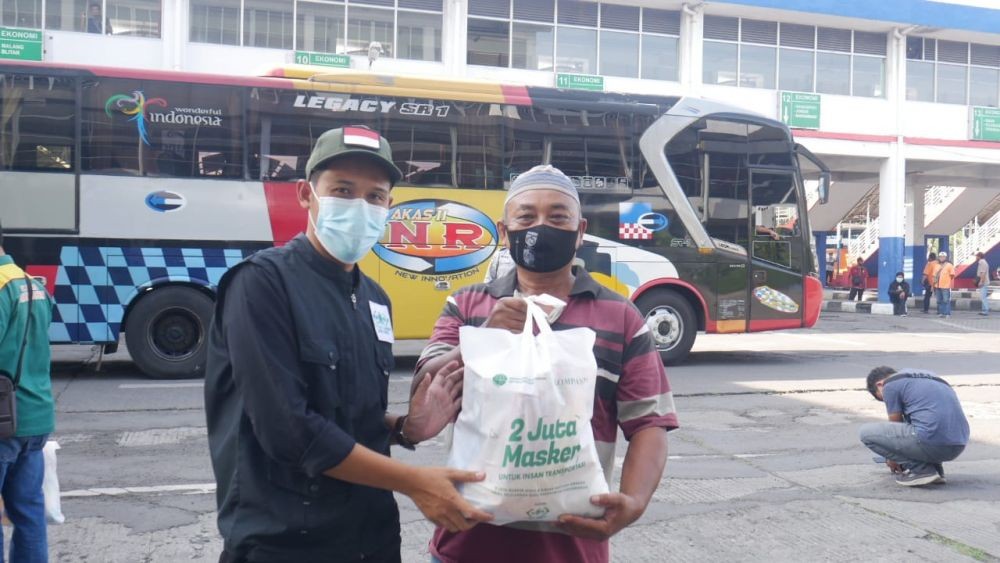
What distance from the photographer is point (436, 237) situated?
36.1ft

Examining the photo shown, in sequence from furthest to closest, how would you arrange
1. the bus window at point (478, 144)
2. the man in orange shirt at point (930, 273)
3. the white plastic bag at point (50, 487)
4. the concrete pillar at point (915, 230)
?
the concrete pillar at point (915, 230) → the man in orange shirt at point (930, 273) → the bus window at point (478, 144) → the white plastic bag at point (50, 487)

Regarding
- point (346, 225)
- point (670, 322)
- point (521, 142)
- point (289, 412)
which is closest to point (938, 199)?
point (670, 322)

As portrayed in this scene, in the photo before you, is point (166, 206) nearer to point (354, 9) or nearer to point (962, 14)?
point (354, 9)

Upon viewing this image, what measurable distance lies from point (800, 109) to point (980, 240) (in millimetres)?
20150

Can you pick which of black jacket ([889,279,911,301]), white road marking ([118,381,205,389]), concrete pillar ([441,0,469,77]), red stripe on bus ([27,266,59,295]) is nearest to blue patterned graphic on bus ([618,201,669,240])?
white road marking ([118,381,205,389])

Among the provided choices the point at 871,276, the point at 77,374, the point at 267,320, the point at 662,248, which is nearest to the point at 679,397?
the point at 662,248

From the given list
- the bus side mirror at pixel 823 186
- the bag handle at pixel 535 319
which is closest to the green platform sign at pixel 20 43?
the bus side mirror at pixel 823 186

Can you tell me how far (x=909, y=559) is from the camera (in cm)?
446

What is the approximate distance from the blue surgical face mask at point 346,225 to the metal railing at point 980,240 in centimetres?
4267

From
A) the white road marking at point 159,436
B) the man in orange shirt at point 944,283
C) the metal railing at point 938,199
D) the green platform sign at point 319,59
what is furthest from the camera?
the metal railing at point 938,199

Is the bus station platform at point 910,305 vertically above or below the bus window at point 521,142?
below

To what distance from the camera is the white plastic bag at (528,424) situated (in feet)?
6.12

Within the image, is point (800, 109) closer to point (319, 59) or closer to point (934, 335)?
point (934, 335)

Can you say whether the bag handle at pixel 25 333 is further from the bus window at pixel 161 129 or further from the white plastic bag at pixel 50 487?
the bus window at pixel 161 129
